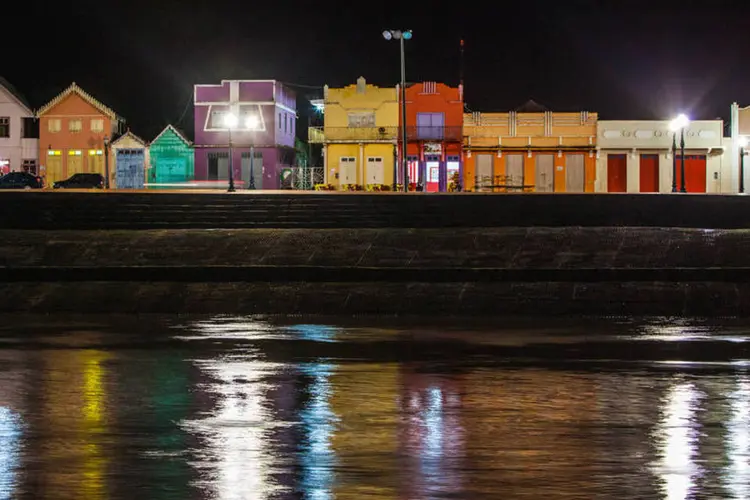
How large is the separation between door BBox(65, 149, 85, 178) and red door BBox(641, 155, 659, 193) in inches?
1458

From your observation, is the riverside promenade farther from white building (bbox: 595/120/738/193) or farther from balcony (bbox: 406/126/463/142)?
white building (bbox: 595/120/738/193)

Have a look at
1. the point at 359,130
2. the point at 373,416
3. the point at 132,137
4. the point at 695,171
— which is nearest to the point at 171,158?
the point at 132,137

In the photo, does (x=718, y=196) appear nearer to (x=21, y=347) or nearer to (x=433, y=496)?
(x=21, y=347)

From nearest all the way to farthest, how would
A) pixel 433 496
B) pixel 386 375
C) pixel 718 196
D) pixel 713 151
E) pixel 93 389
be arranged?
1. pixel 433 496
2. pixel 93 389
3. pixel 386 375
4. pixel 718 196
5. pixel 713 151

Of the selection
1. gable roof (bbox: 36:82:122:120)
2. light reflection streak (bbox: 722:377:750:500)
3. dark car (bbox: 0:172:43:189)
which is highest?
gable roof (bbox: 36:82:122:120)

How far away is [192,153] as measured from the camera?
7675cm

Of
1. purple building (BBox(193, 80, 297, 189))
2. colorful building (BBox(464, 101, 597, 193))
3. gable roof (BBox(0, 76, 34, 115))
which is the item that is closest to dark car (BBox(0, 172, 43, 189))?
purple building (BBox(193, 80, 297, 189))

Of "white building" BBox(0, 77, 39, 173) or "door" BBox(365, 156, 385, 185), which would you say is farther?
"white building" BBox(0, 77, 39, 173)

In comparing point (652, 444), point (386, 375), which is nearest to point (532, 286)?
point (386, 375)

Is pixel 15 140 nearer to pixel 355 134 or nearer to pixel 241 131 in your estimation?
pixel 241 131

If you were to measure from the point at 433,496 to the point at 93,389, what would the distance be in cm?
775

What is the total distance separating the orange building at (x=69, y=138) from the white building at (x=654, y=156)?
33.2 metres

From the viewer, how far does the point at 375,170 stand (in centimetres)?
7325

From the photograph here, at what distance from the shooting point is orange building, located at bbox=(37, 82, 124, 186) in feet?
256
